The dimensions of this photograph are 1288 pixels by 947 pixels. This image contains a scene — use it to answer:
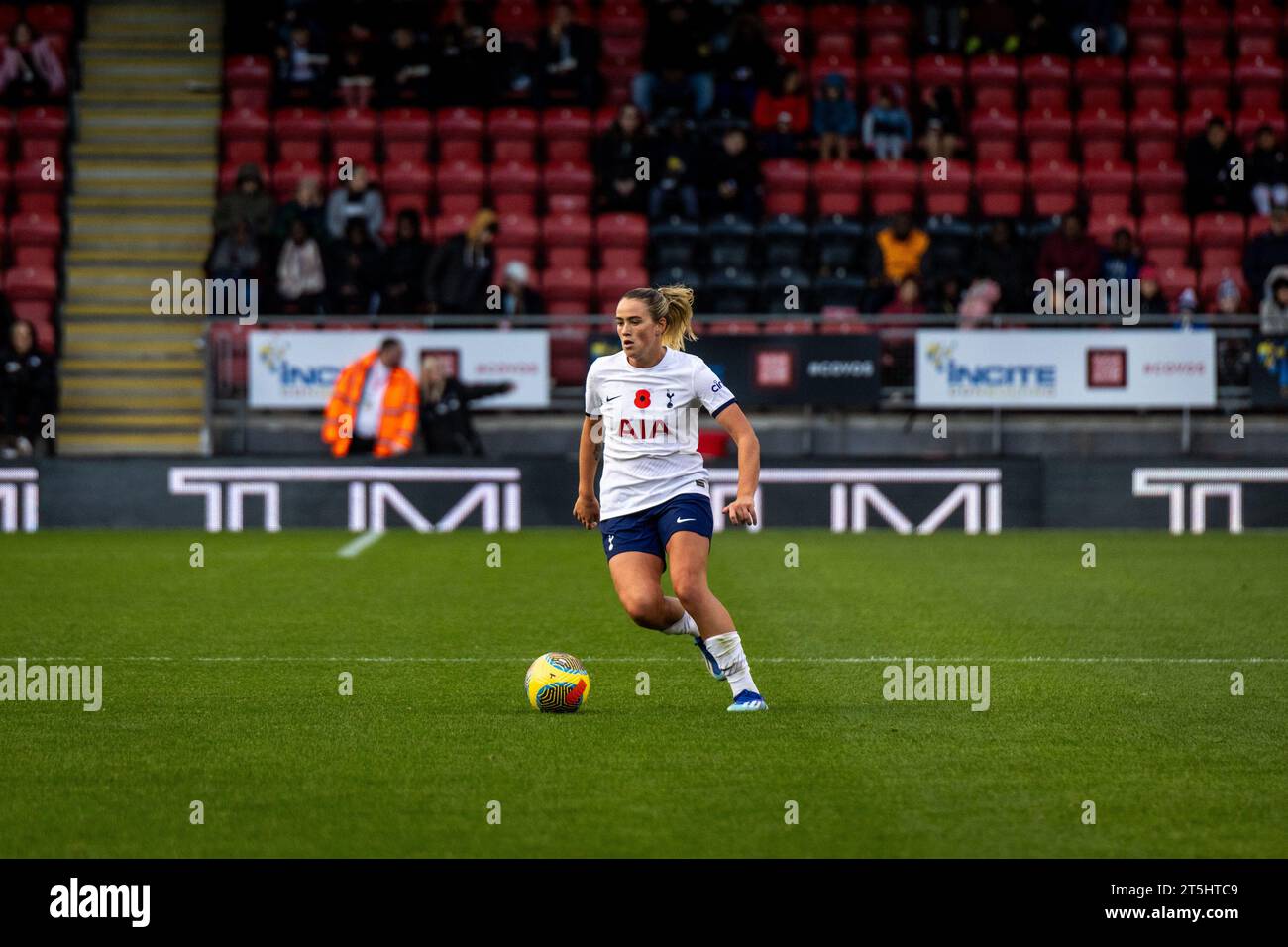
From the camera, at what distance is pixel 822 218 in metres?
22.8

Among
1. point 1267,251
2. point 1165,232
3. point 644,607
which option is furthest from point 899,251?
point 644,607

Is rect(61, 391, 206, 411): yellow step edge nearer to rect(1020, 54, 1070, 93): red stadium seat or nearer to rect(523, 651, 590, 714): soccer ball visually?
rect(1020, 54, 1070, 93): red stadium seat

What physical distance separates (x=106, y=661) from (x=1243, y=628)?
6.29m

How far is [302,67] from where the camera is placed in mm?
24500

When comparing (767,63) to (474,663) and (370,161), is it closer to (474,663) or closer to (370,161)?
(370,161)

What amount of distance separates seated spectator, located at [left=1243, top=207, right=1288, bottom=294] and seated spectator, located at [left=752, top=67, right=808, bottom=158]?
568 centimetres

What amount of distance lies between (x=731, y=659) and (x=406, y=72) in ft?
58.3

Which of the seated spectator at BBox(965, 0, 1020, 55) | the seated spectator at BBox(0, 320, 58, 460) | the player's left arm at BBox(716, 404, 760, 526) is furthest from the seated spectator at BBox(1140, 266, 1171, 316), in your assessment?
the player's left arm at BBox(716, 404, 760, 526)

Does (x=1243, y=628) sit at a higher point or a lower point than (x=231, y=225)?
lower

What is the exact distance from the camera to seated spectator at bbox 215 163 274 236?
22016mm

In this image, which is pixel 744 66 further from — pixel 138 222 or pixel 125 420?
pixel 125 420
